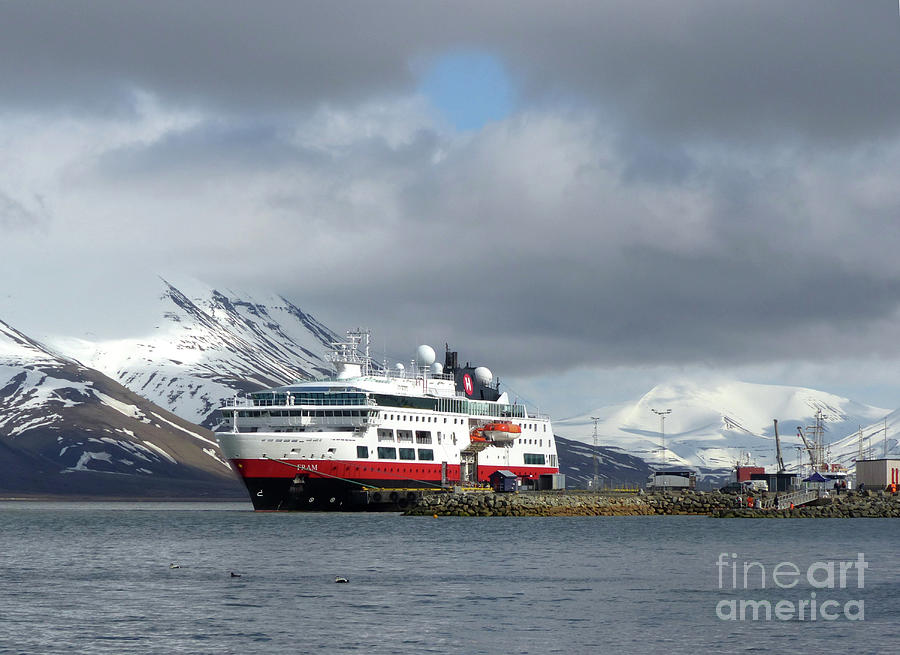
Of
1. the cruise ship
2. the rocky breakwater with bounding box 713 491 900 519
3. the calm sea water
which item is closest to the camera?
the calm sea water

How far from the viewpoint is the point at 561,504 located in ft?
484

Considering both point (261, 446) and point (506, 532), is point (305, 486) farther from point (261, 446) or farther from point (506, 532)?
point (506, 532)

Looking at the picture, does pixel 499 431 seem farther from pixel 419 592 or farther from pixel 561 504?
pixel 419 592

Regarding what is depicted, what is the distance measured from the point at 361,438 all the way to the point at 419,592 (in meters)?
74.0

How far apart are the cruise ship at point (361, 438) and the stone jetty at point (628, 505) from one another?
518 centimetres

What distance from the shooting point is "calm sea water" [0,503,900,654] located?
4984cm

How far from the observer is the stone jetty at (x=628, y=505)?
14000 cm

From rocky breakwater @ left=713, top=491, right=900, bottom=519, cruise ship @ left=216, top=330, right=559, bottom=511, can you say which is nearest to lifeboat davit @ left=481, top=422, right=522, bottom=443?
cruise ship @ left=216, top=330, right=559, bottom=511

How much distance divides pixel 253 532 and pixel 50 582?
40.5 metres

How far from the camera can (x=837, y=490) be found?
183 meters

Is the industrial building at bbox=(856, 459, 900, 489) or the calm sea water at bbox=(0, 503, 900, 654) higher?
the industrial building at bbox=(856, 459, 900, 489)

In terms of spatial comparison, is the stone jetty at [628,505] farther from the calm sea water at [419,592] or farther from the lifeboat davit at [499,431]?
the calm sea water at [419,592]

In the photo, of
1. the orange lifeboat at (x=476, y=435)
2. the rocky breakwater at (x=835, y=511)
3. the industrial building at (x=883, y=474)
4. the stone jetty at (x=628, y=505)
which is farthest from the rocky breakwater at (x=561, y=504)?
the industrial building at (x=883, y=474)

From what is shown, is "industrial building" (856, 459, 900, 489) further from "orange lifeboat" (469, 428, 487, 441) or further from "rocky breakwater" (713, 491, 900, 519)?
"orange lifeboat" (469, 428, 487, 441)
